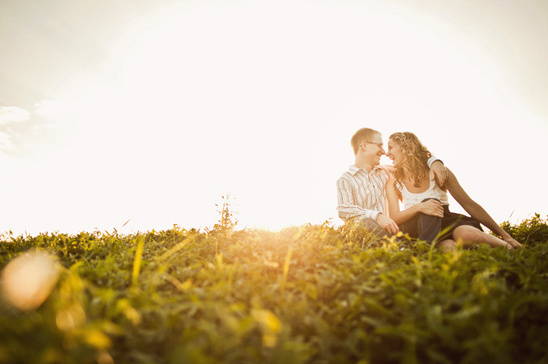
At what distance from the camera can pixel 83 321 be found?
144 centimetres

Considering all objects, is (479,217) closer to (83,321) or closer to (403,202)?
(403,202)

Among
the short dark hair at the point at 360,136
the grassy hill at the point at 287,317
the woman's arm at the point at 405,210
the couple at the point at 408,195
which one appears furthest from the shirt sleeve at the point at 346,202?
the grassy hill at the point at 287,317

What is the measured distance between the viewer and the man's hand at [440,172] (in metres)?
5.06

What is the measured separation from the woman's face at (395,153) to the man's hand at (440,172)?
595mm

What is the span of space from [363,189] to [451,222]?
1.91m

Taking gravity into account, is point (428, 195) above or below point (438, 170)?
below

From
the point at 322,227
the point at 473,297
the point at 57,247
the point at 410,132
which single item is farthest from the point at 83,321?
the point at 410,132

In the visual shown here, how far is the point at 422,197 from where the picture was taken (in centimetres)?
534

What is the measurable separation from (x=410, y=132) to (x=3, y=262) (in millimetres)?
6592

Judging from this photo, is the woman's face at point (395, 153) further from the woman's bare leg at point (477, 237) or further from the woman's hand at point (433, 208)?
the woman's bare leg at point (477, 237)

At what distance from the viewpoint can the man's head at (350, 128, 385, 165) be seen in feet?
21.8

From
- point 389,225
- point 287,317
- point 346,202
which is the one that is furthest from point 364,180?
point 287,317

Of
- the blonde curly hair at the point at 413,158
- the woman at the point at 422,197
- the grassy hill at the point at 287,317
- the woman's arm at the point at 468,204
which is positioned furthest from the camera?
the blonde curly hair at the point at 413,158

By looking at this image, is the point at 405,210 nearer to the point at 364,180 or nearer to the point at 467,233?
the point at 467,233
